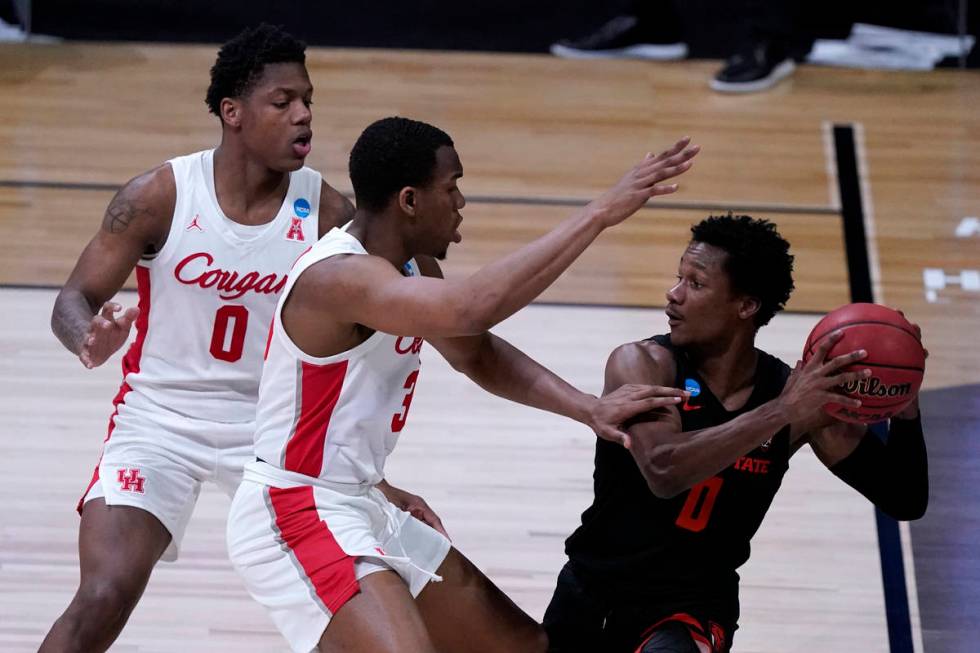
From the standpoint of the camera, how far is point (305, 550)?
373 cm

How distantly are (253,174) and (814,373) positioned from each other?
1868 mm

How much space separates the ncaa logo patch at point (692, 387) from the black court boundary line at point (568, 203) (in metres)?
4.51

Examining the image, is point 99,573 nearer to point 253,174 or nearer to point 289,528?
point 289,528

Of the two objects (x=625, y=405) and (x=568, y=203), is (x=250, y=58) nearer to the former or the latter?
(x=625, y=405)

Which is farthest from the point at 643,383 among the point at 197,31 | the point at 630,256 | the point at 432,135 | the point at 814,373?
the point at 197,31

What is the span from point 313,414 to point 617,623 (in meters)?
1.02

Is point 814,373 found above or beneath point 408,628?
above

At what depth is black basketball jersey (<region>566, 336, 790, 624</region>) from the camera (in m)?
4.07

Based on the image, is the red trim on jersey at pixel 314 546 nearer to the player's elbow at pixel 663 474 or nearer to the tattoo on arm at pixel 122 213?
the player's elbow at pixel 663 474

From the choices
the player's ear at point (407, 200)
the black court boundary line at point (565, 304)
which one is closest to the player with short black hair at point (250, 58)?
the player's ear at point (407, 200)

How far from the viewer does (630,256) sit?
26.7 ft

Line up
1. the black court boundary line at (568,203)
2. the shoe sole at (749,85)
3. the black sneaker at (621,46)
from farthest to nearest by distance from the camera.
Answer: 1. the black sneaker at (621,46)
2. the shoe sole at (749,85)
3. the black court boundary line at (568,203)

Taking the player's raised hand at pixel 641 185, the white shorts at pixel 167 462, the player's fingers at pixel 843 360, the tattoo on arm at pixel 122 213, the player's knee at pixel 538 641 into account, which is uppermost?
the player's raised hand at pixel 641 185

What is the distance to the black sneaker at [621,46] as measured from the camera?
1064 centimetres
